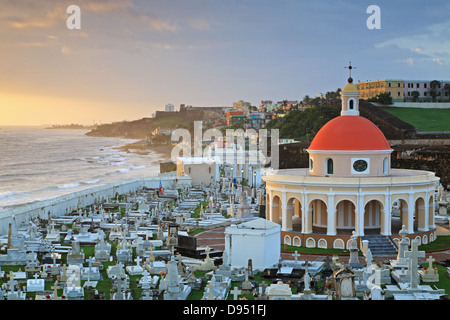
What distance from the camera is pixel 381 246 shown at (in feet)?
84.1

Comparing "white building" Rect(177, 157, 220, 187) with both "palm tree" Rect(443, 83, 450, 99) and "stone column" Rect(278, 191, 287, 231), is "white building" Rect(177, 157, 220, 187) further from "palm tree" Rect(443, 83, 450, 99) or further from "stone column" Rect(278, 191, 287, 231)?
"palm tree" Rect(443, 83, 450, 99)

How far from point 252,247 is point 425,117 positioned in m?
78.5

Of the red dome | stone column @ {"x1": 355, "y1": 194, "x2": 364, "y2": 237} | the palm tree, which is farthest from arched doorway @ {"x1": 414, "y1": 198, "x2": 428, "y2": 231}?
the palm tree

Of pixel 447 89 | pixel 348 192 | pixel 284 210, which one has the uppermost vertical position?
pixel 447 89

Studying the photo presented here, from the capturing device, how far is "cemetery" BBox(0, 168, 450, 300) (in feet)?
58.3

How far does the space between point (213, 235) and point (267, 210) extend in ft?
8.48

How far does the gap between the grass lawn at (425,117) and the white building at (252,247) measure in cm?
6567

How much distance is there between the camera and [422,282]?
20281 mm

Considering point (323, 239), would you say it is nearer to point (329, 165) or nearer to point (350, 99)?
point (329, 165)

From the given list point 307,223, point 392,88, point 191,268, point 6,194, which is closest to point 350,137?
point 307,223

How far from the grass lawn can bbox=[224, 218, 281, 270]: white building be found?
65668mm
